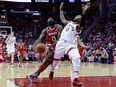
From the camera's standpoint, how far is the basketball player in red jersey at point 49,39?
7.88m

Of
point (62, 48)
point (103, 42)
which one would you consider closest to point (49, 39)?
point (62, 48)

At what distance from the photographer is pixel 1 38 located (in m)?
20.1

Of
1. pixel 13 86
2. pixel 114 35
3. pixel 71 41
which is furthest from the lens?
pixel 114 35

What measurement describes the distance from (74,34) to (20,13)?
2556 cm

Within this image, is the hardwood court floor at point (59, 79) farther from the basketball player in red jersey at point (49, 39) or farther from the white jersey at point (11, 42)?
the white jersey at point (11, 42)

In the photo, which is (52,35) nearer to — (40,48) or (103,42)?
(40,48)

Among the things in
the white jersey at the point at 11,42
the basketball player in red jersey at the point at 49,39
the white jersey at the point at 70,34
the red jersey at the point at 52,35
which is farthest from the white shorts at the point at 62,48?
the white jersey at the point at 11,42

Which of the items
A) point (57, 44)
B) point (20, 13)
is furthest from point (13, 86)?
point (20, 13)

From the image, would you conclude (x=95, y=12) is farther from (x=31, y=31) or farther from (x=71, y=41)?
(x=71, y=41)

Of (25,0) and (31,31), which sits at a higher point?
(25,0)

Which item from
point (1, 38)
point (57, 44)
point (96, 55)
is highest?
point (57, 44)

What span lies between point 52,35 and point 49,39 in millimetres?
149

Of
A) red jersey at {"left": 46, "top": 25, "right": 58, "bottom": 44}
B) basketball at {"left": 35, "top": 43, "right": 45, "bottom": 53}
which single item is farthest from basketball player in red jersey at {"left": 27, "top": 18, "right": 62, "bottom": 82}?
basketball at {"left": 35, "top": 43, "right": 45, "bottom": 53}

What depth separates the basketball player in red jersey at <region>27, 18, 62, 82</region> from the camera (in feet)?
25.8
